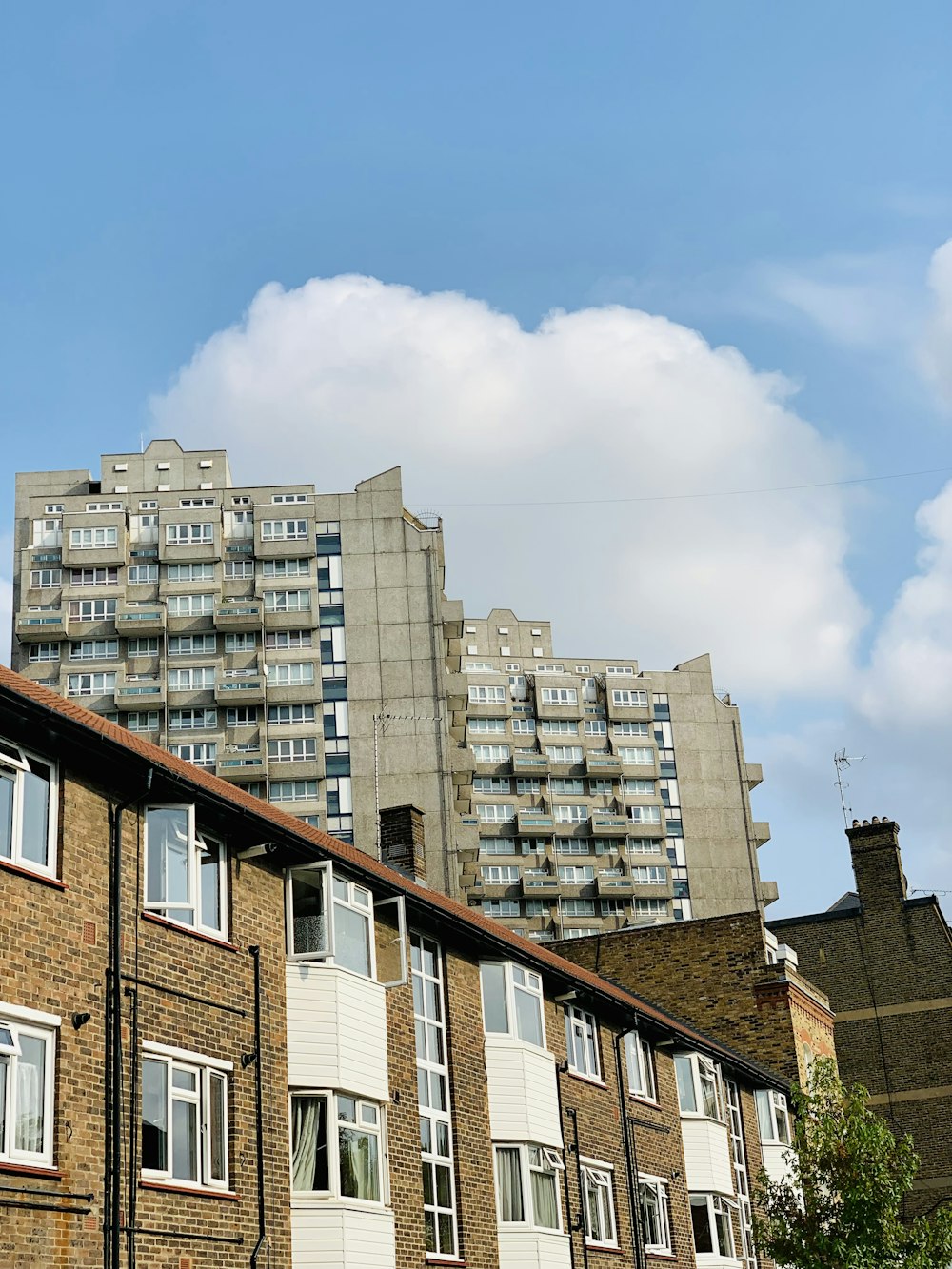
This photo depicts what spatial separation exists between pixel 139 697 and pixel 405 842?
6607 centimetres

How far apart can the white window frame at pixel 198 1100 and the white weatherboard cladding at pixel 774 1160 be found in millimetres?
21930

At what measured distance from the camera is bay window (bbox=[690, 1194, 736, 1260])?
1265 inches

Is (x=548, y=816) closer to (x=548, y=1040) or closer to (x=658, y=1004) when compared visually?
(x=658, y=1004)

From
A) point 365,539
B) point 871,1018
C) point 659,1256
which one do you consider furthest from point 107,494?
point 659,1256

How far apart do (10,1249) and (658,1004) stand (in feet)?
96.2

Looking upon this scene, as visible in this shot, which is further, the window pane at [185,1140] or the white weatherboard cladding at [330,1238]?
the white weatherboard cladding at [330,1238]

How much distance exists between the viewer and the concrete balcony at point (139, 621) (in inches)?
3848

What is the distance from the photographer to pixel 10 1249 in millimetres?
13891

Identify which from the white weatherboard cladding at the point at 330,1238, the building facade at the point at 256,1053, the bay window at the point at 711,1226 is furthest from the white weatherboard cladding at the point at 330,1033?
the bay window at the point at 711,1226

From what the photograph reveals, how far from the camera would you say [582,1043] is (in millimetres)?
28828

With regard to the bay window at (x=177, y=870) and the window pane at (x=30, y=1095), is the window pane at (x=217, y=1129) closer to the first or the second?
the bay window at (x=177, y=870)

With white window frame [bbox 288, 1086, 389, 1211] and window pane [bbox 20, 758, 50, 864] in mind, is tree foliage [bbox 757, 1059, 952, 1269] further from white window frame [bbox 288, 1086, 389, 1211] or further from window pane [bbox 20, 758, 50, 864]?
window pane [bbox 20, 758, 50, 864]

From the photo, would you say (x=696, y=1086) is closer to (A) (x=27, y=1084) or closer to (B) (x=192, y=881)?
(B) (x=192, y=881)

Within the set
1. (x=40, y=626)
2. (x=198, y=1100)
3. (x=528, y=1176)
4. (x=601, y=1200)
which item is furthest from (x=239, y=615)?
(x=198, y=1100)
